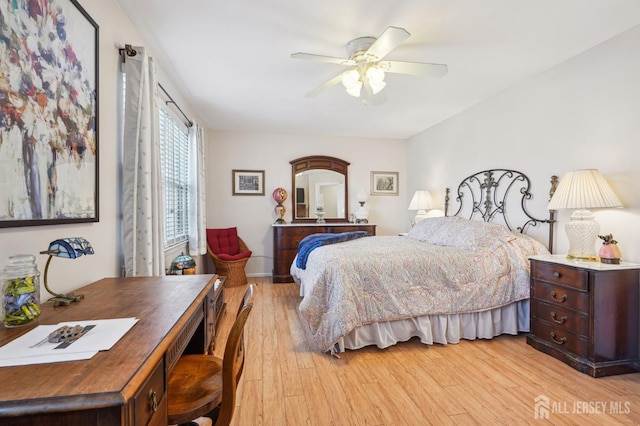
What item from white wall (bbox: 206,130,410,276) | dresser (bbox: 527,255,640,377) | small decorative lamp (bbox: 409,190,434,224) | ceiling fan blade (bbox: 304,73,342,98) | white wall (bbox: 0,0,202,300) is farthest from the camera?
white wall (bbox: 206,130,410,276)

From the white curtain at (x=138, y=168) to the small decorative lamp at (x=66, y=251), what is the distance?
698mm

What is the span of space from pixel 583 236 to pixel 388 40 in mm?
2113

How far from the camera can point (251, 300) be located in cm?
112

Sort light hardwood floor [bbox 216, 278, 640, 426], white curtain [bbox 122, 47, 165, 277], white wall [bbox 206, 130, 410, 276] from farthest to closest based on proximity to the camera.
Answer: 1. white wall [bbox 206, 130, 410, 276]
2. white curtain [bbox 122, 47, 165, 277]
3. light hardwood floor [bbox 216, 278, 640, 426]

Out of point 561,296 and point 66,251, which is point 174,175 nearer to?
point 66,251

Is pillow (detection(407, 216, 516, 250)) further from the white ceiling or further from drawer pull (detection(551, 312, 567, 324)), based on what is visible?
the white ceiling

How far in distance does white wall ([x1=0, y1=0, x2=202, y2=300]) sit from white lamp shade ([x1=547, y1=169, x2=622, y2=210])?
3.31 meters

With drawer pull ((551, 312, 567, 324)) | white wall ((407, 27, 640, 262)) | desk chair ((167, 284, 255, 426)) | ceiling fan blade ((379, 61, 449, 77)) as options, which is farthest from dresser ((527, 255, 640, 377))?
desk chair ((167, 284, 255, 426))

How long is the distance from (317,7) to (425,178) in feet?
12.2

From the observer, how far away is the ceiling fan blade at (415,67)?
7.43ft

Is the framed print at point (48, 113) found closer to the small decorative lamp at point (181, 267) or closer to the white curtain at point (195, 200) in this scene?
the small decorative lamp at point (181, 267)

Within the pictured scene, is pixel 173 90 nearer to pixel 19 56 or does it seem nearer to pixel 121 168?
pixel 121 168

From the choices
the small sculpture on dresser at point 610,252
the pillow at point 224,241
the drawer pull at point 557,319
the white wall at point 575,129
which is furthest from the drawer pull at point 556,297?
the pillow at point 224,241

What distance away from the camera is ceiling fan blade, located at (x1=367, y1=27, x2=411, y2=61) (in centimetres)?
183
